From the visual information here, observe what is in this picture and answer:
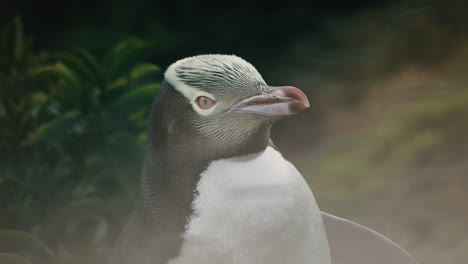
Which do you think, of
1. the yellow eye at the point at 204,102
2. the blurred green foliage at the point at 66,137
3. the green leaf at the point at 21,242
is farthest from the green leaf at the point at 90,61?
the yellow eye at the point at 204,102

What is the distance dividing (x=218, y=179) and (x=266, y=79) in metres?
0.31

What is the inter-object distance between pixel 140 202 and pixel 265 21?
44 cm

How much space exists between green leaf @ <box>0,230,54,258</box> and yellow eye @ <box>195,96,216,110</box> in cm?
50

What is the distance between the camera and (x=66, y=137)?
1.14 m

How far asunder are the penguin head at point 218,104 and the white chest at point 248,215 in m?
0.04

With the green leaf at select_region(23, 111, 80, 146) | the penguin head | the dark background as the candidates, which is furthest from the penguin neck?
the green leaf at select_region(23, 111, 80, 146)

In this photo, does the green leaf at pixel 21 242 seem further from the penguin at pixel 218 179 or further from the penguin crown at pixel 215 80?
the penguin crown at pixel 215 80

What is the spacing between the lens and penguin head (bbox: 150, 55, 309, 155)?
76cm

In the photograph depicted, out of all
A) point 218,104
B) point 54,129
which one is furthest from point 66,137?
point 218,104

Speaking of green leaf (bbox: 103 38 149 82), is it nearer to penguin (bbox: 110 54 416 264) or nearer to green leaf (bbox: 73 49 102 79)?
green leaf (bbox: 73 49 102 79)

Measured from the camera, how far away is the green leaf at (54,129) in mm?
1130

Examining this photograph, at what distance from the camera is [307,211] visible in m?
0.82

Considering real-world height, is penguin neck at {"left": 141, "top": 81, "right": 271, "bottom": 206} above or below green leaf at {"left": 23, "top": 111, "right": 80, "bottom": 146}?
below

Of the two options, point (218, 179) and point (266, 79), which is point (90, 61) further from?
point (218, 179)
